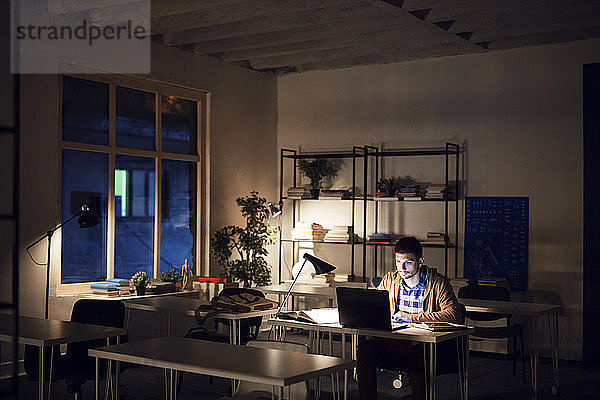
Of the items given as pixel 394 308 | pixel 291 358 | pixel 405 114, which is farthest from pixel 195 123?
pixel 291 358

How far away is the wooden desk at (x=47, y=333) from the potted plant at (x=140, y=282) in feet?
6.76

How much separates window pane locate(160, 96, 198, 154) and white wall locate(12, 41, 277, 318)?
0.22 m

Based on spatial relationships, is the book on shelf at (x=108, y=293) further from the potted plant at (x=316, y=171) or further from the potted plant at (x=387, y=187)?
the potted plant at (x=387, y=187)

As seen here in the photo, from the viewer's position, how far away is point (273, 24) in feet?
24.1

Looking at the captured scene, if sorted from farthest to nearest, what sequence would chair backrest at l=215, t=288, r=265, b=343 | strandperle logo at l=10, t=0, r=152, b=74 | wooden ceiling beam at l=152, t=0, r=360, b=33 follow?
strandperle logo at l=10, t=0, r=152, b=74 < wooden ceiling beam at l=152, t=0, r=360, b=33 < chair backrest at l=215, t=288, r=265, b=343

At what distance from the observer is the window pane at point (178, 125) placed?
27.6ft

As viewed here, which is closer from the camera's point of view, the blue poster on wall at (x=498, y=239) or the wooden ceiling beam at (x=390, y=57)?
the blue poster on wall at (x=498, y=239)

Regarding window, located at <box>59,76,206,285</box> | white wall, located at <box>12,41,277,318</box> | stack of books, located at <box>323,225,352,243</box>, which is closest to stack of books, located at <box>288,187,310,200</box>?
white wall, located at <box>12,41,277,318</box>

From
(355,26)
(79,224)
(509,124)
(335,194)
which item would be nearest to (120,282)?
(79,224)

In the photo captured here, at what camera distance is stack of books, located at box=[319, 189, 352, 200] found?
9.05 meters

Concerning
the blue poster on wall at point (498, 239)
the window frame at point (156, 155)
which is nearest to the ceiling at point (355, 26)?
the window frame at point (156, 155)

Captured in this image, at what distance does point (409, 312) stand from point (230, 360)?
6.60ft

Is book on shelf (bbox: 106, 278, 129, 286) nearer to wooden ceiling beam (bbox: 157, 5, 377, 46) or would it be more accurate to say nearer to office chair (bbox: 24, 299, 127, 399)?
office chair (bbox: 24, 299, 127, 399)

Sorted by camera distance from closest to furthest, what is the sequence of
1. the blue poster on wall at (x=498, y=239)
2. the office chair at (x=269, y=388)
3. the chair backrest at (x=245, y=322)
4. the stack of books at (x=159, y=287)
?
the office chair at (x=269, y=388)
the chair backrest at (x=245, y=322)
the stack of books at (x=159, y=287)
the blue poster on wall at (x=498, y=239)
